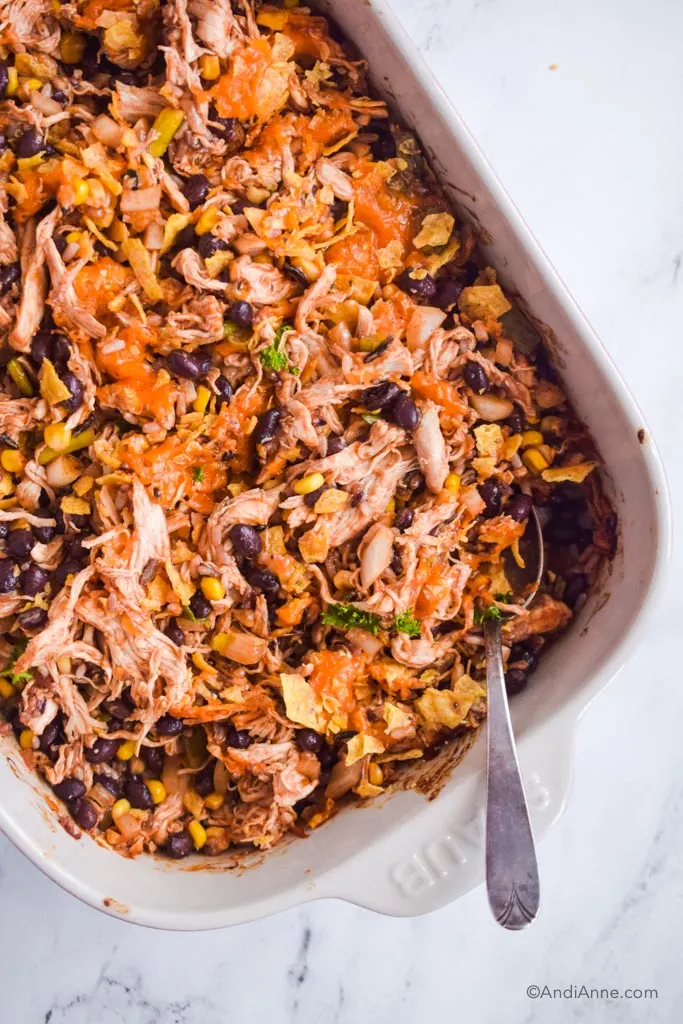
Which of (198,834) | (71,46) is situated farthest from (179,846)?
(71,46)

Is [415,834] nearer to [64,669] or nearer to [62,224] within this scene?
[64,669]

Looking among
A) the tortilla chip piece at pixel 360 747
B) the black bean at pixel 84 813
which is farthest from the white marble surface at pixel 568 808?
the tortilla chip piece at pixel 360 747

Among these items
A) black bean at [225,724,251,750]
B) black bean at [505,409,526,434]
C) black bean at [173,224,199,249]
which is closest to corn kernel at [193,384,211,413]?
black bean at [173,224,199,249]

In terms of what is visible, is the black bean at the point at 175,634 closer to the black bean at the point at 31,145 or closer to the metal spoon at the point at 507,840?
the metal spoon at the point at 507,840

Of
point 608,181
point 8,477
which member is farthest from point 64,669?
point 608,181

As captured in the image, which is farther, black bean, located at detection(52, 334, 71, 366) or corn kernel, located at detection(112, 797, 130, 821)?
corn kernel, located at detection(112, 797, 130, 821)

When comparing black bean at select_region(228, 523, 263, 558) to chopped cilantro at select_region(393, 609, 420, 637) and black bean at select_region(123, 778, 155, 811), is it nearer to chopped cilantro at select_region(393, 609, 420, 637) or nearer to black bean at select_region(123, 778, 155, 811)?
chopped cilantro at select_region(393, 609, 420, 637)

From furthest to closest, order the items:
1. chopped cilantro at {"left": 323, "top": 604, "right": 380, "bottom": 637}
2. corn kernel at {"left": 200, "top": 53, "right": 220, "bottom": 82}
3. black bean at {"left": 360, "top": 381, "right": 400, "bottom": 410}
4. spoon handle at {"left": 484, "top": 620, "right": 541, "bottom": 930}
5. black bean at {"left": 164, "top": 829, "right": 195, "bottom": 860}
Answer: black bean at {"left": 164, "top": 829, "right": 195, "bottom": 860}, chopped cilantro at {"left": 323, "top": 604, "right": 380, "bottom": 637}, black bean at {"left": 360, "top": 381, "right": 400, "bottom": 410}, corn kernel at {"left": 200, "top": 53, "right": 220, "bottom": 82}, spoon handle at {"left": 484, "top": 620, "right": 541, "bottom": 930}
